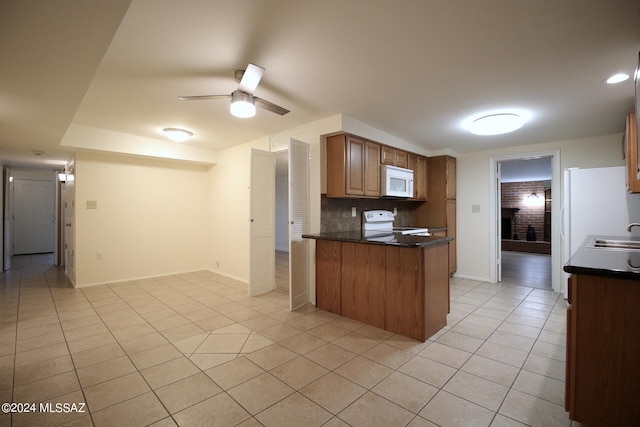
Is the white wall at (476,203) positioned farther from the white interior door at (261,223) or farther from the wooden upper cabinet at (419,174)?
the white interior door at (261,223)

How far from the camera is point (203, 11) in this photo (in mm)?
1548

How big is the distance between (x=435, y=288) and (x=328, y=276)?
1158 mm

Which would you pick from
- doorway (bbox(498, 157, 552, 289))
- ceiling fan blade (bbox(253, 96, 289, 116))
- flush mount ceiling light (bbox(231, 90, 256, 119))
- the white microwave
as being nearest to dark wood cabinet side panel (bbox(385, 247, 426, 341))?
the white microwave

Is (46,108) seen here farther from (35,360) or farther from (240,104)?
(35,360)

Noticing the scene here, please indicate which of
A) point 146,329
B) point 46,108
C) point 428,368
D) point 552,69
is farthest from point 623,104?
point 46,108

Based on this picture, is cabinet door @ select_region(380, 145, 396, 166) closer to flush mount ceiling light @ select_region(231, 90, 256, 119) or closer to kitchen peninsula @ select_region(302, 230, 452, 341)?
kitchen peninsula @ select_region(302, 230, 452, 341)

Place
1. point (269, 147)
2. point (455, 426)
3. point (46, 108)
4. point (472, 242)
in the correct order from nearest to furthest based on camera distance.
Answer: point (455, 426), point (46, 108), point (269, 147), point (472, 242)

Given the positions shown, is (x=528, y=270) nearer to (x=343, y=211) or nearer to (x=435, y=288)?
(x=435, y=288)

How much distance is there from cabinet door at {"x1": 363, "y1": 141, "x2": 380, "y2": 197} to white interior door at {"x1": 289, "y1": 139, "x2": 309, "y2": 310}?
77 cm

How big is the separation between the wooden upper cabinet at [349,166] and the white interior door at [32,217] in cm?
817

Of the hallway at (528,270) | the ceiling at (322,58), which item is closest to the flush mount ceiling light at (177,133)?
the ceiling at (322,58)

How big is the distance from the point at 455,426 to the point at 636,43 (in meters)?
2.62

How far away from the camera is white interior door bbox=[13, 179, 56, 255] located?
7.20 metres

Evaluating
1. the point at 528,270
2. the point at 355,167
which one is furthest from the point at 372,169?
the point at 528,270
